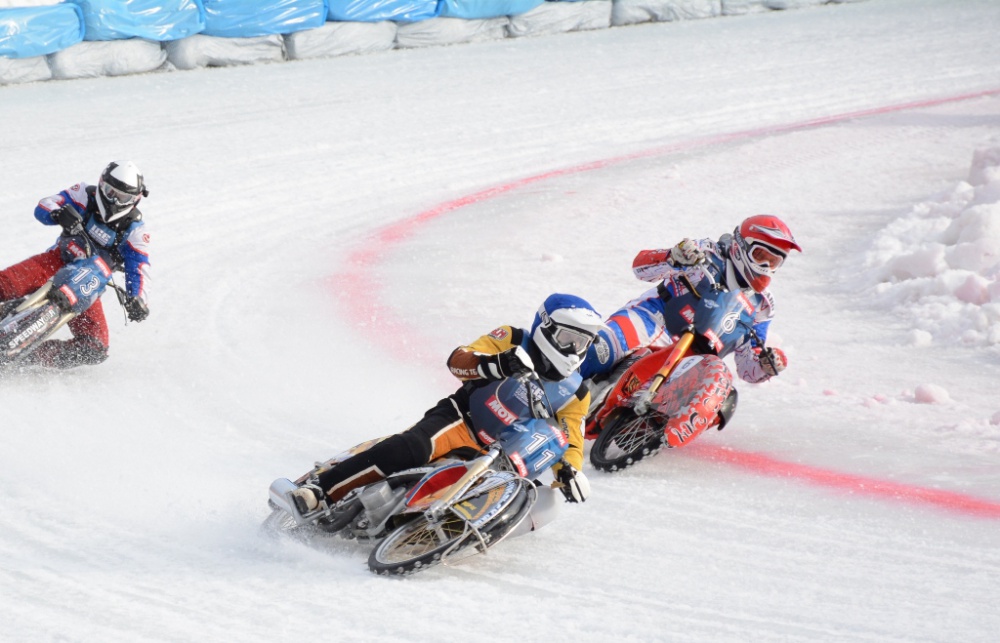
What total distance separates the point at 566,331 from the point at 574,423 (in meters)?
0.56

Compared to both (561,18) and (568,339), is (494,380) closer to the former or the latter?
(568,339)

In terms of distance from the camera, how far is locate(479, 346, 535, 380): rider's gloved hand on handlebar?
18.7 ft

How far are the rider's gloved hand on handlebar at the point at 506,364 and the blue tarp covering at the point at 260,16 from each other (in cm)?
1402

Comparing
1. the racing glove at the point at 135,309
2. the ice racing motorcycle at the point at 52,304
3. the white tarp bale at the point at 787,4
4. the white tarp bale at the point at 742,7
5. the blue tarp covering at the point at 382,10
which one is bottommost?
the white tarp bale at the point at 787,4

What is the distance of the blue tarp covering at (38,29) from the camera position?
16031 millimetres

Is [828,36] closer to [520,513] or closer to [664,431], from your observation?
[664,431]

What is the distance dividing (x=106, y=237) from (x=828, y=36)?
18.8m

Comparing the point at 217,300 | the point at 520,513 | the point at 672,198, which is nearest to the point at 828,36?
the point at 672,198

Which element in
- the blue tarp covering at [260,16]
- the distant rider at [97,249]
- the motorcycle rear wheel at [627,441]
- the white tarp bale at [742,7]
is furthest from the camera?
the white tarp bale at [742,7]

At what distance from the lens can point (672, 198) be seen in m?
14.1

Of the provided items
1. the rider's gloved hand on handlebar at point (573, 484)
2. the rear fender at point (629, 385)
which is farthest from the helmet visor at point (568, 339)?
the rear fender at point (629, 385)

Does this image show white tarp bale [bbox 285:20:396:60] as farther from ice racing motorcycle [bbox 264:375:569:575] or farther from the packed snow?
ice racing motorcycle [bbox 264:375:569:575]

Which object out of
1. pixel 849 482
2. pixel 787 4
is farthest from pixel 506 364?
pixel 787 4

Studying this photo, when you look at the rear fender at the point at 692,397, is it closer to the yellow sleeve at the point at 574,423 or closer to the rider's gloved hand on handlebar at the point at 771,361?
the rider's gloved hand on handlebar at the point at 771,361
